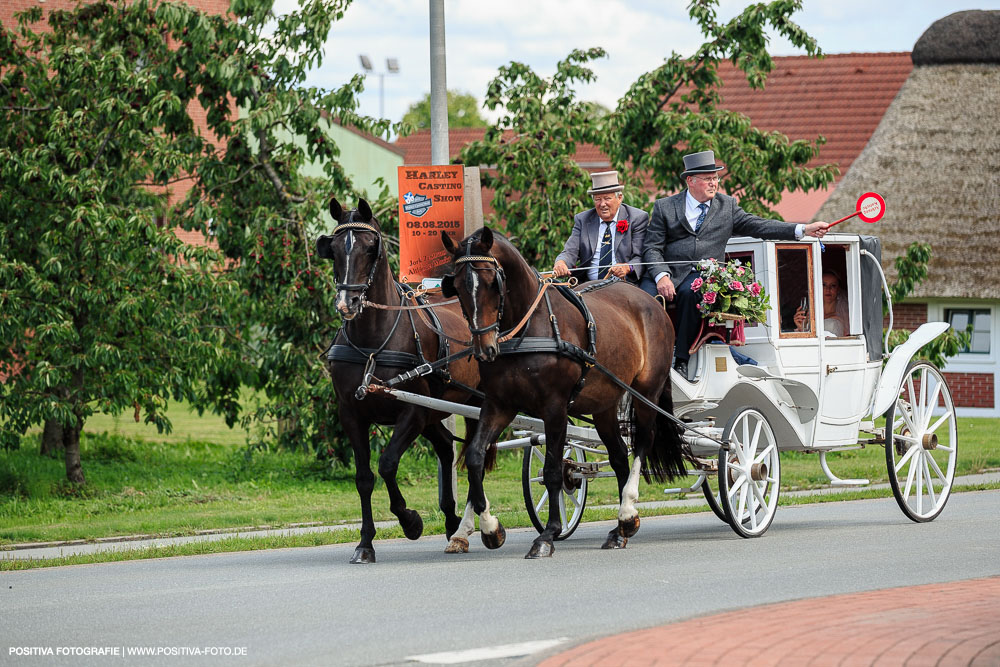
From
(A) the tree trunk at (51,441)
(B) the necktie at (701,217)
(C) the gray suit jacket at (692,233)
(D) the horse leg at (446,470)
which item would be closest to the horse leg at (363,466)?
(D) the horse leg at (446,470)

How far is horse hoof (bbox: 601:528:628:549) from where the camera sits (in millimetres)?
10086

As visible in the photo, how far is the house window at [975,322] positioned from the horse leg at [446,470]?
1921 centimetres

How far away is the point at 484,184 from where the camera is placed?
17766 millimetres

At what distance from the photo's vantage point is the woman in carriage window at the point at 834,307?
39.0 ft

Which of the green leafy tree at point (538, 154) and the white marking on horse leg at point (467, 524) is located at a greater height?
the green leafy tree at point (538, 154)

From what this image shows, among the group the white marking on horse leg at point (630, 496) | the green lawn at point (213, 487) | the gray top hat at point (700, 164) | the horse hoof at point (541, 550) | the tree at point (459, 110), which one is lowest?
the green lawn at point (213, 487)

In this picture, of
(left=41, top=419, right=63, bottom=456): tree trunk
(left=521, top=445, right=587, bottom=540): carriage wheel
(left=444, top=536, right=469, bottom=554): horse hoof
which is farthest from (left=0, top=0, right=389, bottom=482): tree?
(left=444, top=536, right=469, bottom=554): horse hoof

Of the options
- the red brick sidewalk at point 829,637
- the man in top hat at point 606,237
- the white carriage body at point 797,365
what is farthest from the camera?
the man in top hat at point 606,237

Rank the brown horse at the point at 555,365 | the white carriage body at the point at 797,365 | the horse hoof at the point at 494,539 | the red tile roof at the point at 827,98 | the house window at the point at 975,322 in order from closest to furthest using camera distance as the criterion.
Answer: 1. the brown horse at the point at 555,365
2. the horse hoof at the point at 494,539
3. the white carriage body at the point at 797,365
4. the house window at the point at 975,322
5. the red tile roof at the point at 827,98

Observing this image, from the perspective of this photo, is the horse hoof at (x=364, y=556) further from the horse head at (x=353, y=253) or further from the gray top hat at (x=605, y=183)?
the gray top hat at (x=605, y=183)

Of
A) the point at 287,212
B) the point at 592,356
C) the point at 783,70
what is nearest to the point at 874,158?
the point at 783,70

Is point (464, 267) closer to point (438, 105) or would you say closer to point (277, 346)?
point (438, 105)

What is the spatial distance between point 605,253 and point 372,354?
2.56 metres

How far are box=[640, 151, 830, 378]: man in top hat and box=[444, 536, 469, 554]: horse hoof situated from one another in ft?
7.99
